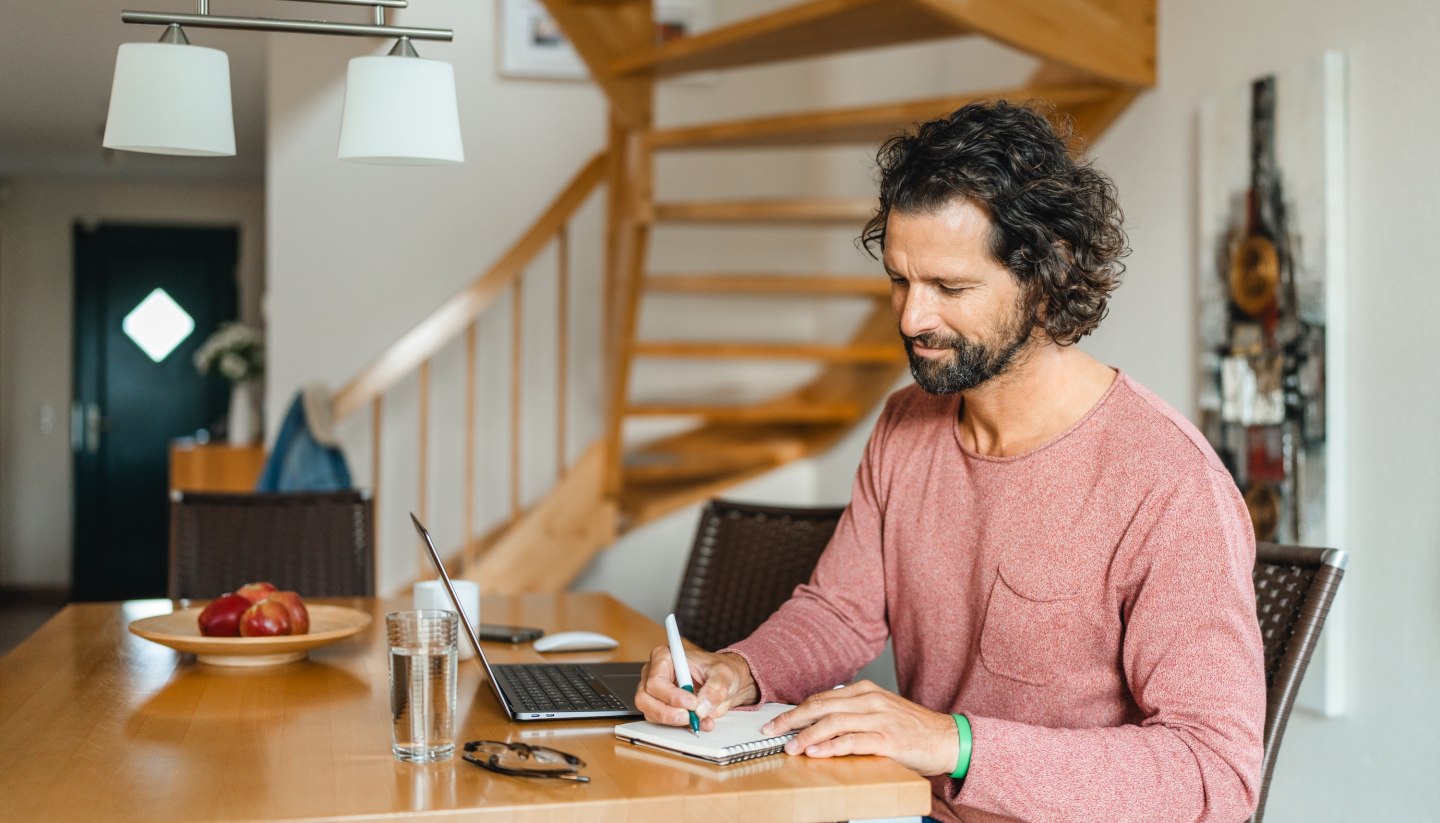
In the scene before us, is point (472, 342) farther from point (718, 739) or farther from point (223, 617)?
point (718, 739)

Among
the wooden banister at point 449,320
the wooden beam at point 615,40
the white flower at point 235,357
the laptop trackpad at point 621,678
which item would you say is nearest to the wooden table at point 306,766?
the laptop trackpad at point 621,678

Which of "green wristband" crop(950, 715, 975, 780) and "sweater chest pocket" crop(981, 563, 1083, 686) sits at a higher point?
"sweater chest pocket" crop(981, 563, 1083, 686)

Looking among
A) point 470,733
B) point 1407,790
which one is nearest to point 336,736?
point 470,733

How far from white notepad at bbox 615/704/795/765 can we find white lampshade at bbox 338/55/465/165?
0.85 m

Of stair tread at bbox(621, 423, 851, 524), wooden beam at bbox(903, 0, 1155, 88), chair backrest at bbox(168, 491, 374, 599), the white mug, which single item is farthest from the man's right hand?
stair tread at bbox(621, 423, 851, 524)

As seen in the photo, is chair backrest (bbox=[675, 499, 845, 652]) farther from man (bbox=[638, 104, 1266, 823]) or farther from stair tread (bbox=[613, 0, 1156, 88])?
stair tread (bbox=[613, 0, 1156, 88])

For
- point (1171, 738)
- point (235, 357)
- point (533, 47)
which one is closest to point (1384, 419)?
point (1171, 738)

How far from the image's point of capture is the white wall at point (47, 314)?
7535 mm

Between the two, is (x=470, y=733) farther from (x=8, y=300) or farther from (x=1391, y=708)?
(x=8, y=300)

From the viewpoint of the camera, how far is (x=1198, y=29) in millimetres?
2648

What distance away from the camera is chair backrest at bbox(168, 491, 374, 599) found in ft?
8.72

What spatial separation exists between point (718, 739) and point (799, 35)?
196cm

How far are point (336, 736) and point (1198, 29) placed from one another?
6.97 ft

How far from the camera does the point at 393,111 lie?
71.9 inches
